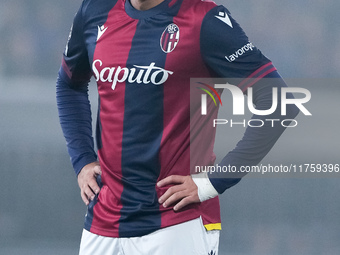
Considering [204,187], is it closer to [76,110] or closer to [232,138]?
[76,110]

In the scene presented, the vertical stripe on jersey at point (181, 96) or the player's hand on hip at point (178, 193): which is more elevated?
the vertical stripe on jersey at point (181, 96)

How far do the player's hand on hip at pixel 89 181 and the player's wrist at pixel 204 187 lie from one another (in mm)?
288

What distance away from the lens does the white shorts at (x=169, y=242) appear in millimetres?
1535

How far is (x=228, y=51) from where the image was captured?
1531mm

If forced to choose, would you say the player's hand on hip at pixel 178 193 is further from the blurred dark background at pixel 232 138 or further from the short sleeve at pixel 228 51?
the blurred dark background at pixel 232 138

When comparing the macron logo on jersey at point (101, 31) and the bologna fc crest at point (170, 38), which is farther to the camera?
the macron logo on jersey at point (101, 31)

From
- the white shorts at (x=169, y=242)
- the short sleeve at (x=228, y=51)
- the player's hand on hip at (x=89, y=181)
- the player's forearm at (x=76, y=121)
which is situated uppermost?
the short sleeve at (x=228, y=51)

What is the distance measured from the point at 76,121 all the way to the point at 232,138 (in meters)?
1.38

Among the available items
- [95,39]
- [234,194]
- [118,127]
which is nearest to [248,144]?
[118,127]

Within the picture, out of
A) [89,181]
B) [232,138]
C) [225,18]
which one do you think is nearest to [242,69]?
[225,18]

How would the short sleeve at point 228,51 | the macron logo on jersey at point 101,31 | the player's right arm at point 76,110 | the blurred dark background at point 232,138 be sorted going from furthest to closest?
1. the blurred dark background at point 232,138
2. the player's right arm at point 76,110
3. the macron logo on jersey at point 101,31
4. the short sleeve at point 228,51

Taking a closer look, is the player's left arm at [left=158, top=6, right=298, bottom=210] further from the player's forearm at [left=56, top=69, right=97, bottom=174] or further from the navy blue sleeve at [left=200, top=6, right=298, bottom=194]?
the player's forearm at [left=56, top=69, right=97, bottom=174]

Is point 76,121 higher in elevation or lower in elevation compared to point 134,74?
lower

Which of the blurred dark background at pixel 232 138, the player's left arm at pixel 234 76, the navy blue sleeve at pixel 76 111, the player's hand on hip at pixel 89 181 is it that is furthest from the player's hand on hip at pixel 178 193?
the blurred dark background at pixel 232 138
